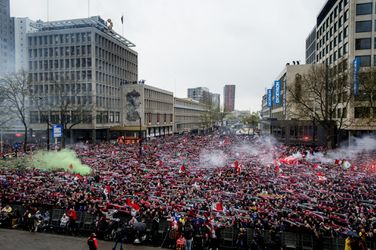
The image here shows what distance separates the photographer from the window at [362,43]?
45125 mm

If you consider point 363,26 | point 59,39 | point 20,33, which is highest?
point 20,33

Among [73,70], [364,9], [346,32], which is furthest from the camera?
[73,70]

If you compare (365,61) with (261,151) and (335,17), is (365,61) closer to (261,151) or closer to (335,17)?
(335,17)

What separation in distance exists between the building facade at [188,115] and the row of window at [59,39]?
159 ft

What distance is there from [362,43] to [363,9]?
5.47m

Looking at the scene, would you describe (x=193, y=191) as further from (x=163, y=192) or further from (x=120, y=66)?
(x=120, y=66)

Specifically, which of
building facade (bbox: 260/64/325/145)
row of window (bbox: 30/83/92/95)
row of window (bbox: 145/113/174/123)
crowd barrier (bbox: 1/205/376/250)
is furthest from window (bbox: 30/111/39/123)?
crowd barrier (bbox: 1/205/376/250)

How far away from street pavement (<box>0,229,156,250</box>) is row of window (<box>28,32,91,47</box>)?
59049 millimetres

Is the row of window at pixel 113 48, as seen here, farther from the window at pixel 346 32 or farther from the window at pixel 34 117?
the window at pixel 346 32

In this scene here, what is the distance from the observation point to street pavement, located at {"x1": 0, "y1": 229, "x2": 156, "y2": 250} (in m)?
11.8

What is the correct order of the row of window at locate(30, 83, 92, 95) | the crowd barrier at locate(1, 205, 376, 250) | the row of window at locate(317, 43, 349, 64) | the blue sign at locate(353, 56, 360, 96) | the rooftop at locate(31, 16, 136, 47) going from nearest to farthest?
the crowd barrier at locate(1, 205, 376, 250) < the blue sign at locate(353, 56, 360, 96) < the row of window at locate(317, 43, 349, 64) < the row of window at locate(30, 83, 92, 95) < the rooftop at locate(31, 16, 136, 47)

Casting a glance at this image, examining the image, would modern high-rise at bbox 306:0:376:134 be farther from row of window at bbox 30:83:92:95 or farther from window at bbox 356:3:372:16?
row of window at bbox 30:83:92:95

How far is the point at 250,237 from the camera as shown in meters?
11.5

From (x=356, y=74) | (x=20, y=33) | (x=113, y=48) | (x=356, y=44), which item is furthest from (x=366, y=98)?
Answer: (x=20, y=33)
